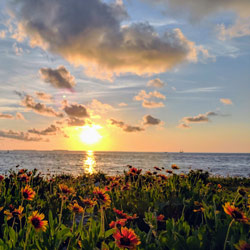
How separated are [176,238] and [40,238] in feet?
4.88

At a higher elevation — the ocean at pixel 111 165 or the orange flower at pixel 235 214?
the orange flower at pixel 235 214

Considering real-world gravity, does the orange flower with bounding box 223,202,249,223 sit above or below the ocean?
above

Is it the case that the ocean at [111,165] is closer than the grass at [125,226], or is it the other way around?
the grass at [125,226]

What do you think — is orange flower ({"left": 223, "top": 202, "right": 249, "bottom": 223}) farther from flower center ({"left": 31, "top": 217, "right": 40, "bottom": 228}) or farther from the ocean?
the ocean

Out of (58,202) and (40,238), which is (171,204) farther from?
(40,238)

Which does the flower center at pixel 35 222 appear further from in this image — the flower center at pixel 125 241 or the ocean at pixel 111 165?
the ocean at pixel 111 165

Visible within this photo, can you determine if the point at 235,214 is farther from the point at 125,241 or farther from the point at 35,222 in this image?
the point at 35,222

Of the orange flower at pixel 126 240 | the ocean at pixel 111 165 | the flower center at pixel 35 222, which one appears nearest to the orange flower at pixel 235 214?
the orange flower at pixel 126 240

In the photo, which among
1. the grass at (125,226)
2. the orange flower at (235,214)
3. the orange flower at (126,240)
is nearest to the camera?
the orange flower at (126,240)

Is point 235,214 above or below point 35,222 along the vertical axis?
above

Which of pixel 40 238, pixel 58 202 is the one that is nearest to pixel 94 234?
pixel 40 238

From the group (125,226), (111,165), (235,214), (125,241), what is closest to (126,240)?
(125,241)

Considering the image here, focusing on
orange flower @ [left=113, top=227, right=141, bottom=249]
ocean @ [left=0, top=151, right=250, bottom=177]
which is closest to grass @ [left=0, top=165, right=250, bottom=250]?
orange flower @ [left=113, top=227, right=141, bottom=249]

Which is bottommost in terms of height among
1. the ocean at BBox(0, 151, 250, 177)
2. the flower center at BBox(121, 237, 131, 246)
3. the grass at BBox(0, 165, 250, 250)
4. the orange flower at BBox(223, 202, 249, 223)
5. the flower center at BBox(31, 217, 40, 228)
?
the ocean at BBox(0, 151, 250, 177)
